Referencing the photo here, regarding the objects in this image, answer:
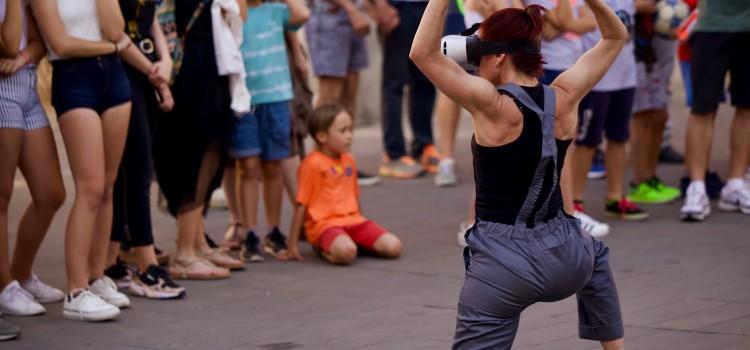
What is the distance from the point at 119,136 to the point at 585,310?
2691 millimetres

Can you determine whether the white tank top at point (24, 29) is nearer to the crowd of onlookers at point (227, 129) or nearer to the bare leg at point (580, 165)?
the crowd of onlookers at point (227, 129)

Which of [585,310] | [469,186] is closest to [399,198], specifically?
[469,186]

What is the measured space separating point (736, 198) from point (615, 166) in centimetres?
90

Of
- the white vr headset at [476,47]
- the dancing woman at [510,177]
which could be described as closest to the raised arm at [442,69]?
the dancing woman at [510,177]

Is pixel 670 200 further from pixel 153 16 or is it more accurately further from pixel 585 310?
pixel 585 310

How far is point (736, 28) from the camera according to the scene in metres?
8.78

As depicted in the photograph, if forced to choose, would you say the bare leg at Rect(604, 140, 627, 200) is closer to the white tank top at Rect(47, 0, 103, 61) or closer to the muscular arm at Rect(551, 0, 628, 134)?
the white tank top at Rect(47, 0, 103, 61)

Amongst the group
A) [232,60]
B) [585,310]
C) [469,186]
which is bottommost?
[469,186]

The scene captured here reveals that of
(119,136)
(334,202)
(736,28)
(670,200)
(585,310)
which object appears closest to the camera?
(585,310)

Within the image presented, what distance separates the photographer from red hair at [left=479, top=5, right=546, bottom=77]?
452 centimetres

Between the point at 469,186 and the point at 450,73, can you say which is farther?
the point at 469,186

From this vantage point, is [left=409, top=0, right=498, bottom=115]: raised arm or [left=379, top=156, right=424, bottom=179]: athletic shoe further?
[left=379, top=156, right=424, bottom=179]: athletic shoe

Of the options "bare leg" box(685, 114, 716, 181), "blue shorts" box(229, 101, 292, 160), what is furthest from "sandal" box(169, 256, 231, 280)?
"bare leg" box(685, 114, 716, 181)

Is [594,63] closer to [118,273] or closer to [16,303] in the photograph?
[16,303]
